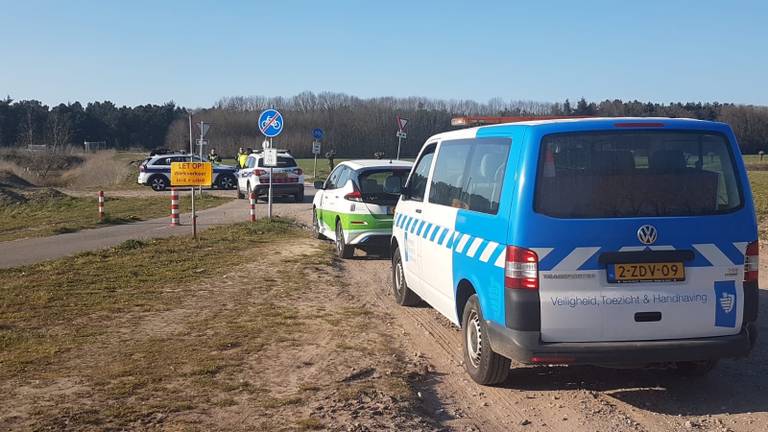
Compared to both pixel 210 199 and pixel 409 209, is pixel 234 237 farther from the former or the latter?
pixel 210 199

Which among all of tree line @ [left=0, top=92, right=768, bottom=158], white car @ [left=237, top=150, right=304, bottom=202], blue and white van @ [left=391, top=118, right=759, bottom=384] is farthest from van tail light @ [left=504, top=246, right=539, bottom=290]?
tree line @ [left=0, top=92, right=768, bottom=158]

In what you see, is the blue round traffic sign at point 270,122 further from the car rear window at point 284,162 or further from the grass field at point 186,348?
the car rear window at point 284,162

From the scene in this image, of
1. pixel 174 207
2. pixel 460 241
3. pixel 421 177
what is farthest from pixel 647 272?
pixel 174 207

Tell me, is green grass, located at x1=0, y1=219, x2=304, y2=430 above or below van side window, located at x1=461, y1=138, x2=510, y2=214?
below

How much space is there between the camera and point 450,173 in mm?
7152

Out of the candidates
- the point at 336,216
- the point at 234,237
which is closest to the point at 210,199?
the point at 234,237

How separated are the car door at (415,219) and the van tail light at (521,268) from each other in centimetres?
246

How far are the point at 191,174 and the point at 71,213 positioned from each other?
1075cm

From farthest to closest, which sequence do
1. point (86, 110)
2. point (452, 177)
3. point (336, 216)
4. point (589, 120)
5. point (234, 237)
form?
point (86, 110)
point (234, 237)
point (336, 216)
point (452, 177)
point (589, 120)

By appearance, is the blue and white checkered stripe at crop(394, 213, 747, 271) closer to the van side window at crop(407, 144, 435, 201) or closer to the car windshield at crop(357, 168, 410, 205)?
the van side window at crop(407, 144, 435, 201)

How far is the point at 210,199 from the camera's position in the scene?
30328mm

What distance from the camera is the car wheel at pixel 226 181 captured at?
124ft

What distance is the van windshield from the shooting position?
17.5ft

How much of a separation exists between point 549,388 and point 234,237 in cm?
1104
